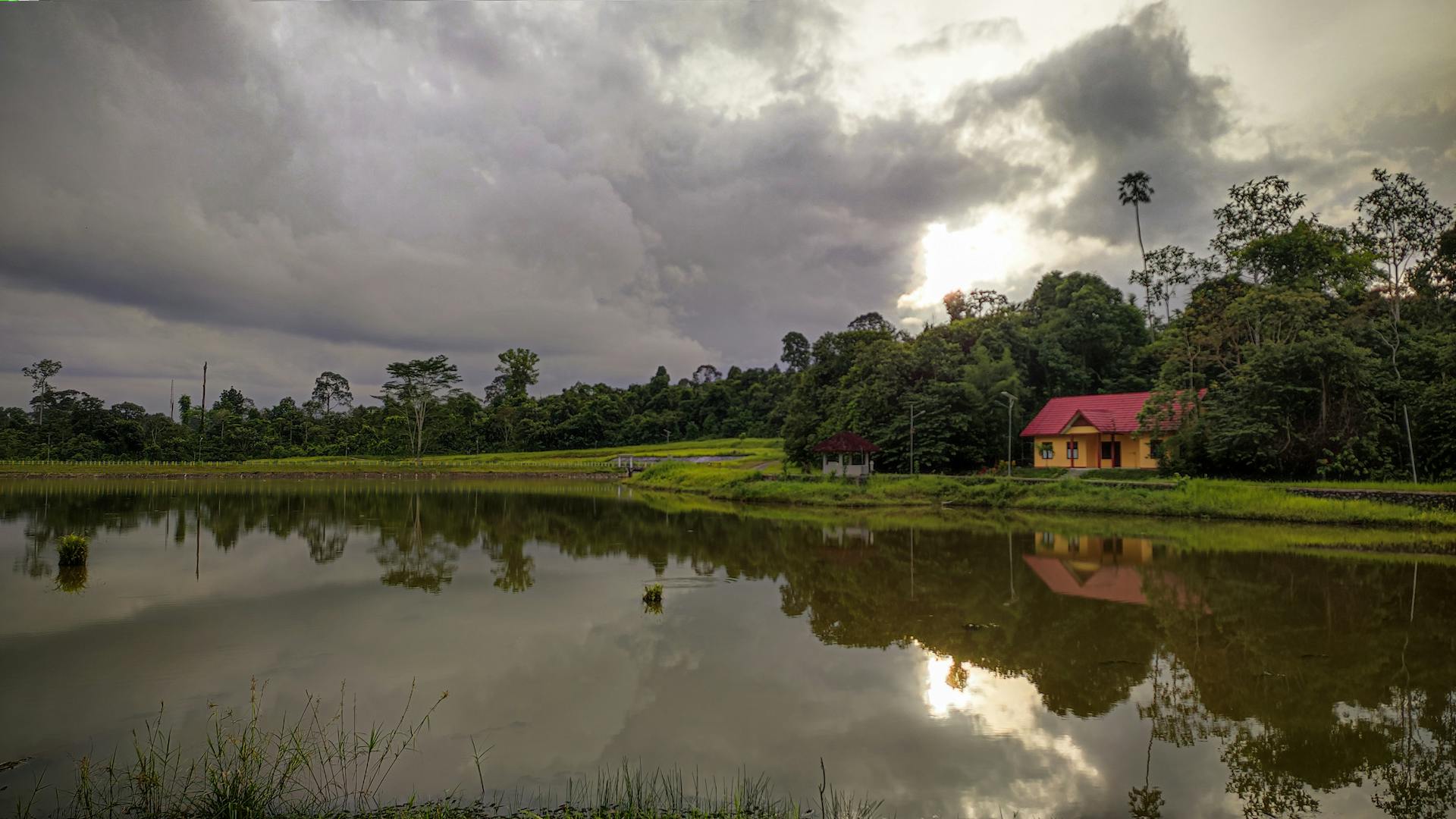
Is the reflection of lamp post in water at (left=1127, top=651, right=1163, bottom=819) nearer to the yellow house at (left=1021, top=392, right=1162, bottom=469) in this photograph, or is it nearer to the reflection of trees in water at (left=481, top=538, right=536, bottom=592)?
the reflection of trees in water at (left=481, top=538, right=536, bottom=592)

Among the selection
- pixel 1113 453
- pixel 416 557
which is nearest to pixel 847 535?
pixel 416 557

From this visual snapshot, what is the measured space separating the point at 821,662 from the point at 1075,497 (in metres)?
22.0

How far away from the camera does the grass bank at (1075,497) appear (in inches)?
825

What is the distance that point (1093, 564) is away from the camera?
16.1 meters

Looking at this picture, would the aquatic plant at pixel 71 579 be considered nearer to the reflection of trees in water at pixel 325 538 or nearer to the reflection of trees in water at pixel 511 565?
the reflection of trees in water at pixel 325 538

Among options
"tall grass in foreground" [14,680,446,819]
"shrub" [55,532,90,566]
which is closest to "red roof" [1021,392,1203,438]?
"tall grass in foreground" [14,680,446,819]

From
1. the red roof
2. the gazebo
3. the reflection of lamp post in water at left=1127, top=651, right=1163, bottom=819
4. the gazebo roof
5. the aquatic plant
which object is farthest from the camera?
the red roof

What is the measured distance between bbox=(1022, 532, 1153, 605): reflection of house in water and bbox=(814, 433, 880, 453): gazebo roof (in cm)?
1261

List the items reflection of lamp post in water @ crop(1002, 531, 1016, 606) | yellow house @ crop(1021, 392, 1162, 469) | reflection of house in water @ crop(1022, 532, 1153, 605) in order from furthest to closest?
yellow house @ crop(1021, 392, 1162, 469), reflection of house in water @ crop(1022, 532, 1153, 605), reflection of lamp post in water @ crop(1002, 531, 1016, 606)

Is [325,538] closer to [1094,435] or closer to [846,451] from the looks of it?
[846,451]

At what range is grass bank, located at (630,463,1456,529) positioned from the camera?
68.7 ft

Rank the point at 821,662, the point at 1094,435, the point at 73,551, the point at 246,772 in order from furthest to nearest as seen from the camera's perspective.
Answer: the point at 1094,435 → the point at 73,551 → the point at 821,662 → the point at 246,772

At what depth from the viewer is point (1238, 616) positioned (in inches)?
437

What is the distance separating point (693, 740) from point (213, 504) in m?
32.0
